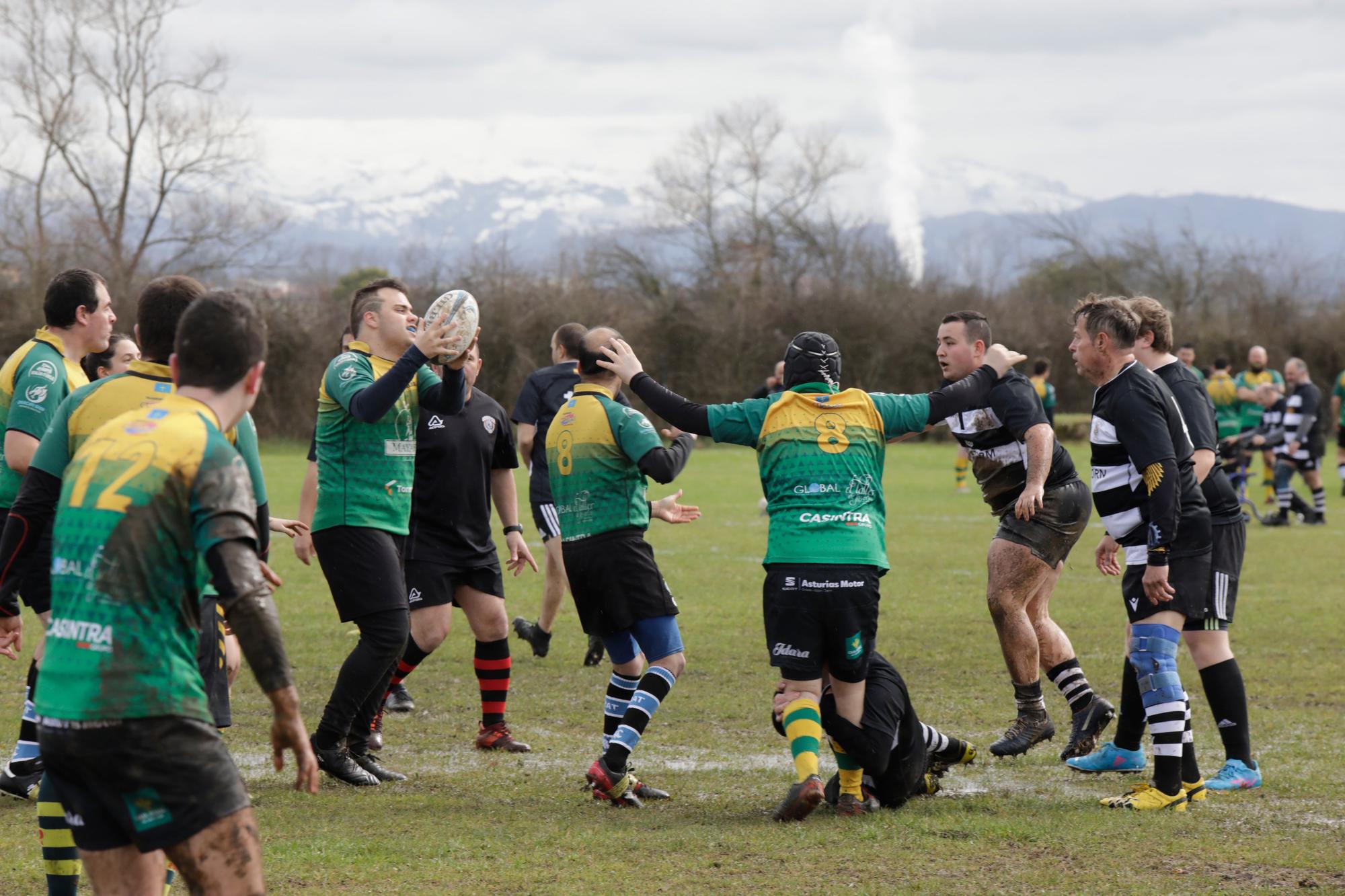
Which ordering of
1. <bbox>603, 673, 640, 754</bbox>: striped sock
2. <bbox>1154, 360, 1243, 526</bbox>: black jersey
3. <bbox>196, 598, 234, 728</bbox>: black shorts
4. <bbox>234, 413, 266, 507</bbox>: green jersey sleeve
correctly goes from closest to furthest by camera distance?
<bbox>234, 413, 266, 507</bbox>: green jersey sleeve < <bbox>196, 598, 234, 728</bbox>: black shorts < <bbox>1154, 360, 1243, 526</bbox>: black jersey < <bbox>603, 673, 640, 754</bbox>: striped sock

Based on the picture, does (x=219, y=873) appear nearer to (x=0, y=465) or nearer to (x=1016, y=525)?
(x=0, y=465)

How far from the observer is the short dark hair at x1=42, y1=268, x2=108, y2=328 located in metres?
5.21

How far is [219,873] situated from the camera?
9.29ft

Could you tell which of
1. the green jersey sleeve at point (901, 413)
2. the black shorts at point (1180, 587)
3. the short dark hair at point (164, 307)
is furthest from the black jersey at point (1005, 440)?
the short dark hair at point (164, 307)

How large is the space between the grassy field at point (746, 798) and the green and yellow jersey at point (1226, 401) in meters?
8.94

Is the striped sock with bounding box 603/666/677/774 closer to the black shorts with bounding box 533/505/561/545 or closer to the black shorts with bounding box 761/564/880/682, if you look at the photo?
the black shorts with bounding box 761/564/880/682

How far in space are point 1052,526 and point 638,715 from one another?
2364 millimetres

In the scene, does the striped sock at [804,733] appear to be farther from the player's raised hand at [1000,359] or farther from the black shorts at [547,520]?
the black shorts at [547,520]

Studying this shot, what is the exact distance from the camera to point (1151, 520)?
17.2 feet

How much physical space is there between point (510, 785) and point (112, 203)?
120 feet

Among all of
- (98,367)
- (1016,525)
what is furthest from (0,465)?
(1016,525)

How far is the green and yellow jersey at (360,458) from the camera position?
5.61 m

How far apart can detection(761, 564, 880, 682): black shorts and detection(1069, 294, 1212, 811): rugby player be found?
111cm

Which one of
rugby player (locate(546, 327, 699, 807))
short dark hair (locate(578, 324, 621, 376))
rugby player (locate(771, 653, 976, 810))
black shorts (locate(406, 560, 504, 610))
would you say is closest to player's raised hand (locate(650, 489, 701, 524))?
rugby player (locate(546, 327, 699, 807))
